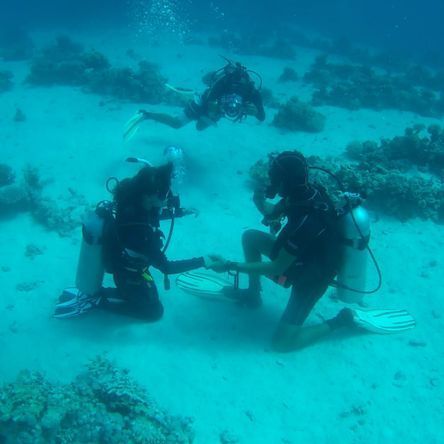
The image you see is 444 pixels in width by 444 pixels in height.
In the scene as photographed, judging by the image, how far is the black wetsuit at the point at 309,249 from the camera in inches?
170

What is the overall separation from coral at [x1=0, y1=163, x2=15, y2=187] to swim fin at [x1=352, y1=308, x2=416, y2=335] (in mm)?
8302

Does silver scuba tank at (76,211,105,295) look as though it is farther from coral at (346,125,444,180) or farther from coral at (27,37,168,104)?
coral at (27,37,168,104)

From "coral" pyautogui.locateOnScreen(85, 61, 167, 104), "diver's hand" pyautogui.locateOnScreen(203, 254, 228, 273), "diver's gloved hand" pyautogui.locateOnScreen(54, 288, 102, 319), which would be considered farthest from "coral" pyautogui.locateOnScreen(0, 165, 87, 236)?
"coral" pyautogui.locateOnScreen(85, 61, 167, 104)

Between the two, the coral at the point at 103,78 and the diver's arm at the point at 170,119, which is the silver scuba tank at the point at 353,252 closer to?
the diver's arm at the point at 170,119

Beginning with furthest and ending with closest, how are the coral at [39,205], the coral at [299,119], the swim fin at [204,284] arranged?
the coral at [299,119] < the coral at [39,205] < the swim fin at [204,284]

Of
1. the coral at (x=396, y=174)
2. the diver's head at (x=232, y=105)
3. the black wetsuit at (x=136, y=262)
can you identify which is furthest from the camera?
the diver's head at (x=232, y=105)

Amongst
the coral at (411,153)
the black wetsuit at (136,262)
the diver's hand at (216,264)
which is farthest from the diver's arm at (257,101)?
the diver's hand at (216,264)

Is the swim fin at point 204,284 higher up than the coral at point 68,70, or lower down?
lower down

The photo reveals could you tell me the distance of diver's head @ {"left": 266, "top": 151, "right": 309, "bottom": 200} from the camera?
420 centimetres

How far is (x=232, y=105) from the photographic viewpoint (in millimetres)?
8383

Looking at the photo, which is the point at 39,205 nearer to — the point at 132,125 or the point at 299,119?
the point at 132,125

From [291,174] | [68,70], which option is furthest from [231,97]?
[68,70]

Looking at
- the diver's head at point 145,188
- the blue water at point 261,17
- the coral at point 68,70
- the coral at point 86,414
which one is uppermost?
the blue water at point 261,17

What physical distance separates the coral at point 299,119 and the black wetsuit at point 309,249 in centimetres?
822
